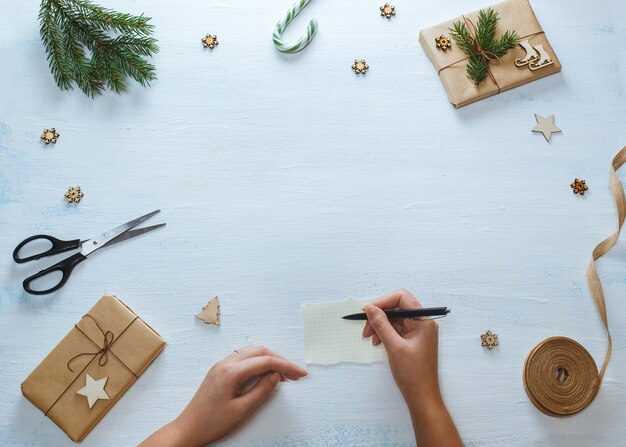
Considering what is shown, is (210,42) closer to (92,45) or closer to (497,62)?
(92,45)

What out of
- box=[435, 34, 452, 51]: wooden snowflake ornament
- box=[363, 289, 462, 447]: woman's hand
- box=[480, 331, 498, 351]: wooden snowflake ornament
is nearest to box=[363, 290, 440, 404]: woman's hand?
box=[363, 289, 462, 447]: woman's hand

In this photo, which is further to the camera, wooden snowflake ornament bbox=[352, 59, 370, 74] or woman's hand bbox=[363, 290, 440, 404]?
wooden snowflake ornament bbox=[352, 59, 370, 74]

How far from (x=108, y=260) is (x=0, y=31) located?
0.61 meters

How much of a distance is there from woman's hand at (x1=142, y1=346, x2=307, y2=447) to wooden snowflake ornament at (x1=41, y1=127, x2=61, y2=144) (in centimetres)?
61

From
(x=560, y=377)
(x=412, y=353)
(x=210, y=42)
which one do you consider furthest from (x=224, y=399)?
(x=210, y=42)

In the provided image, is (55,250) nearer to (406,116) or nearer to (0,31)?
(0,31)

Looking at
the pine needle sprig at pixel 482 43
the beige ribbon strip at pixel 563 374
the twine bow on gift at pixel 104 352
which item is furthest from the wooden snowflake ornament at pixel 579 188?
the twine bow on gift at pixel 104 352

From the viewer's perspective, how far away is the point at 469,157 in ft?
3.87

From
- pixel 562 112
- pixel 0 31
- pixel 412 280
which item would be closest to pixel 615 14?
pixel 562 112

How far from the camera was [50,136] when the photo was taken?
1.20m

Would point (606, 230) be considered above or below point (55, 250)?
below

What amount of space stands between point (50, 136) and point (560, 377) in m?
1.17

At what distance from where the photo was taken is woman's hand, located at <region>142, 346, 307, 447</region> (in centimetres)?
103

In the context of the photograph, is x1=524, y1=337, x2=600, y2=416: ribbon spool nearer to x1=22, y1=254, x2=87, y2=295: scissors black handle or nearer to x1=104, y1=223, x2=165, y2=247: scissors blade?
x1=104, y1=223, x2=165, y2=247: scissors blade
